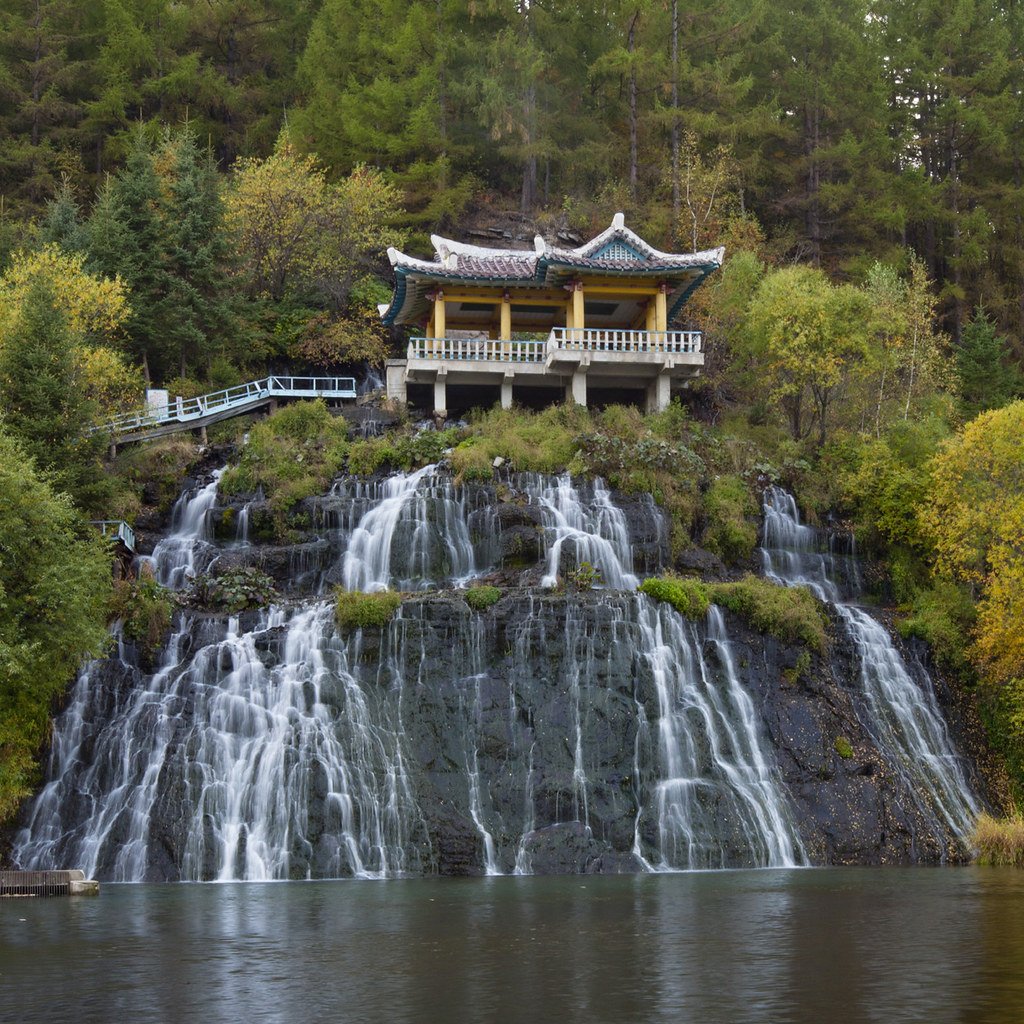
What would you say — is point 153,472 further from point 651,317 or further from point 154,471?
point 651,317

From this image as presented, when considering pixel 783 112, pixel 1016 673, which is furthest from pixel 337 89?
pixel 1016 673

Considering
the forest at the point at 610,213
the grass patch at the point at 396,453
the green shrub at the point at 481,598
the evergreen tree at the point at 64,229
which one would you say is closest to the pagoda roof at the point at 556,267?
the forest at the point at 610,213

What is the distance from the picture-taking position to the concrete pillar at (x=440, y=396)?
45.8 m

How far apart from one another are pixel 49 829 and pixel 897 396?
3755 centimetres

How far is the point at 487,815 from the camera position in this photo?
28047 mm

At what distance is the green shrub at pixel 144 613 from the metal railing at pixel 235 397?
381 inches

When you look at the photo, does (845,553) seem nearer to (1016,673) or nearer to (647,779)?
(1016,673)

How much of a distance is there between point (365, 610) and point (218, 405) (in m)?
18.0

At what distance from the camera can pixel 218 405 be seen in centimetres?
4591

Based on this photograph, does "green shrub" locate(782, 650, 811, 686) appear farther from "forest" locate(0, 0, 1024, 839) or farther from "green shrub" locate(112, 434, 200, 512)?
"green shrub" locate(112, 434, 200, 512)

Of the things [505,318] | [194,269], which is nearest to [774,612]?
[505,318]

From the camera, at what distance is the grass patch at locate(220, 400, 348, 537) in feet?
124

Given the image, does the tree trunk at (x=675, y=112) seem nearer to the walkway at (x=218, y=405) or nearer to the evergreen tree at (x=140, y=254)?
the walkway at (x=218, y=405)

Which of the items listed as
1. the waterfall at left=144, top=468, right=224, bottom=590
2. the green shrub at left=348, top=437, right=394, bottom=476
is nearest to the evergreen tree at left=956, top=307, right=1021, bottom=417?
the green shrub at left=348, top=437, right=394, bottom=476
